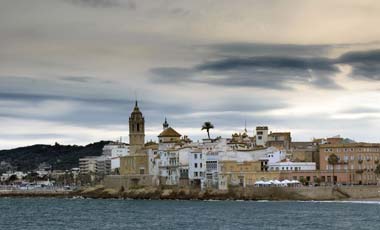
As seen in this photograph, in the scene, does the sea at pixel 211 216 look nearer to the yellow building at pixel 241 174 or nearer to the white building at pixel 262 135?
the yellow building at pixel 241 174

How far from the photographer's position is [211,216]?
268ft

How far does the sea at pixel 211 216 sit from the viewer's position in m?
71.9

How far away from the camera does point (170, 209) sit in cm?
9444

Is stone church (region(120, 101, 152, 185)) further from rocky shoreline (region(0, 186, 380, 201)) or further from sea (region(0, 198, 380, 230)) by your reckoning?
sea (region(0, 198, 380, 230))

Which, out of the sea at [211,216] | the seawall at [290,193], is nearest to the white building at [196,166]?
the seawall at [290,193]

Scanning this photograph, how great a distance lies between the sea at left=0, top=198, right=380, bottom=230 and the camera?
71.9 metres

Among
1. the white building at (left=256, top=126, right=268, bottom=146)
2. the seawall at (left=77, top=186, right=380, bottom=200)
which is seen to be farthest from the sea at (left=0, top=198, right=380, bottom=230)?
the white building at (left=256, top=126, right=268, bottom=146)

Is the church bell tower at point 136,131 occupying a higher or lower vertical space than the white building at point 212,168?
higher

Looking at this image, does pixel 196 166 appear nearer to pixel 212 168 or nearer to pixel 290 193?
pixel 212 168

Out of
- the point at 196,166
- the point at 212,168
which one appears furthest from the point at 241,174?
the point at 196,166

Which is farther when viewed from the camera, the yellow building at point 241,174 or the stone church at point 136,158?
the stone church at point 136,158

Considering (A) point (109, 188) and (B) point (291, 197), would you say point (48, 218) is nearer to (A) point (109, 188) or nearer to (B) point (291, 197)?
(B) point (291, 197)

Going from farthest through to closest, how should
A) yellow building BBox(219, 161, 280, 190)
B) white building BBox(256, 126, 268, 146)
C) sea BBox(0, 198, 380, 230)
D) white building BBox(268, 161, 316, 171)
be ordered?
white building BBox(256, 126, 268, 146)
white building BBox(268, 161, 316, 171)
yellow building BBox(219, 161, 280, 190)
sea BBox(0, 198, 380, 230)

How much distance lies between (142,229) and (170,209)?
24754 mm
